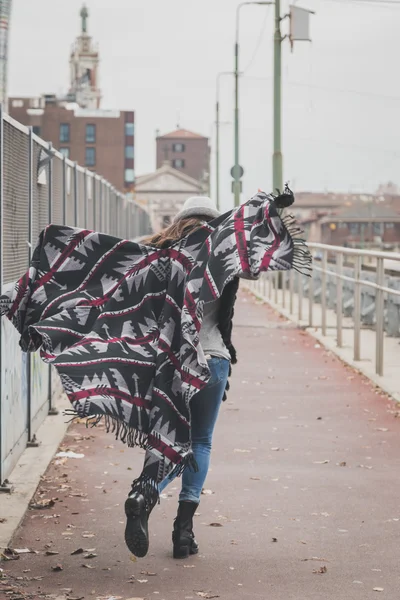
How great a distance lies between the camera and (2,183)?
23.8 ft

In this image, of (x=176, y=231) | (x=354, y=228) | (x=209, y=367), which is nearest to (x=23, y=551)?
(x=209, y=367)

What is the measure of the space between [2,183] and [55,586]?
2.67 meters

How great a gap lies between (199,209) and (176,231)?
0.50 feet

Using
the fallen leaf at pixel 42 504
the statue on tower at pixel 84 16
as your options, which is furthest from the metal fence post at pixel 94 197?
the statue on tower at pixel 84 16

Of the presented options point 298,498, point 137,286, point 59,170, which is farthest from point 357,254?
point 137,286

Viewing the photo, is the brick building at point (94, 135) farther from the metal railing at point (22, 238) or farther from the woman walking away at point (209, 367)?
the woman walking away at point (209, 367)

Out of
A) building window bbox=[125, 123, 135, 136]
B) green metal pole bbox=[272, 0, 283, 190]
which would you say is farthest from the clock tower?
green metal pole bbox=[272, 0, 283, 190]

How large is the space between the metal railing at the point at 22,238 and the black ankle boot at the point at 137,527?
1.94m

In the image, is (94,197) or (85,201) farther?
(94,197)

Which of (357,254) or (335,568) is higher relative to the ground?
(357,254)

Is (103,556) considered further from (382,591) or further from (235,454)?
(235,454)

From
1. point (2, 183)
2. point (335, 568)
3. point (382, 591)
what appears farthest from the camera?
point (2, 183)

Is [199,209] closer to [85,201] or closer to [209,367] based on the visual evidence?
[209,367]

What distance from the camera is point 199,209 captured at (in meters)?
5.93
